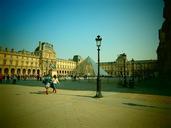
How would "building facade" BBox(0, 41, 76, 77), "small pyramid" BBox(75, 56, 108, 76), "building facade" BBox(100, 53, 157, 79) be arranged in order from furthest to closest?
"building facade" BBox(100, 53, 157, 79), "building facade" BBox(0, 41, 76, 77), "small pyramid" BBox(75, 56, 108, 76)

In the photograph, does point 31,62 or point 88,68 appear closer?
point 88,68

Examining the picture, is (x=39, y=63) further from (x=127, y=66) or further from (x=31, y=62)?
(x=127, y=66)

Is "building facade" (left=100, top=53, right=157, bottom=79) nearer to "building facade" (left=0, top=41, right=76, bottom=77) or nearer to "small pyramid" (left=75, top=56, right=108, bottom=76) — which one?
"building facade" (left=0, top=41, right=76, bottom=77)

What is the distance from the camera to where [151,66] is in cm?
10900

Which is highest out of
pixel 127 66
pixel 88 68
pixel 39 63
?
pixel 39 63

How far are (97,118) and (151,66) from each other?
4328 inches

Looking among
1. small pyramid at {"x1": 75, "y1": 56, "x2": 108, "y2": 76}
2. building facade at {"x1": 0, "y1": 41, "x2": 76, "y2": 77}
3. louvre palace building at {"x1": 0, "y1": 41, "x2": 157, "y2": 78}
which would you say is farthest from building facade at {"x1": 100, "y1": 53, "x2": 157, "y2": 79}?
small pyramid at {"x1": 75, "y1": 56, "x2": 108, "y2": 76}

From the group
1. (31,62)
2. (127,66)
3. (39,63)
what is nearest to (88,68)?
(31,62)

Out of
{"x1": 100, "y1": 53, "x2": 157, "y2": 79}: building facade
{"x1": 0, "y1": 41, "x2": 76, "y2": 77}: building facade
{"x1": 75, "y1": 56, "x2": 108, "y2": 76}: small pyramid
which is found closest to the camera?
{"x1": 75, "y1": 56, "x2": 108, "y2": 76}: small pyramid

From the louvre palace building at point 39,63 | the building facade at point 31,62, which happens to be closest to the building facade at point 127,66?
the louvre palace building at point 39,63

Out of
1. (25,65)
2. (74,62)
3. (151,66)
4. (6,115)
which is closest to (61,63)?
(74,62)

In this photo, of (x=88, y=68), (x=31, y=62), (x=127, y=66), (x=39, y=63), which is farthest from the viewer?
(x=127, y=66)

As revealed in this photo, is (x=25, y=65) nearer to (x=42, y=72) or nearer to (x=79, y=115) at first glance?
(x=42, y=72)

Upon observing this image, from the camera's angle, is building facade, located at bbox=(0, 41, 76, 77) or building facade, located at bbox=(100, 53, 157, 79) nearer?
building facade, located at bbox=(0, 41, 76, 77)
